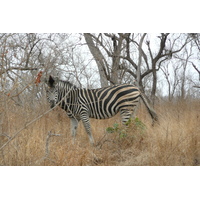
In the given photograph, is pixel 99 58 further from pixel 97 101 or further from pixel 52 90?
pixel 52 90

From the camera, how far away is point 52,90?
460 centimetres

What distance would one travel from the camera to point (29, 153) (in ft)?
11.3

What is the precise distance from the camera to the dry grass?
3.43m

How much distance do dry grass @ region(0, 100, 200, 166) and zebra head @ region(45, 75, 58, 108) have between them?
1.80 feet

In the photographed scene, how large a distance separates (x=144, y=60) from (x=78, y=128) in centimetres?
278

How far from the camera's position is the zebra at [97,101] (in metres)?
4.77

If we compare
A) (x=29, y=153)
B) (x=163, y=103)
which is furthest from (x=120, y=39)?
(x=29, y=153)

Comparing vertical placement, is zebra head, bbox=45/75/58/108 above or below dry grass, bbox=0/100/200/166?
above

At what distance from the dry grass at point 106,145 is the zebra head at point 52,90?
1.80 feet

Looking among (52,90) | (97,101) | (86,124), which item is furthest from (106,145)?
(52,90)

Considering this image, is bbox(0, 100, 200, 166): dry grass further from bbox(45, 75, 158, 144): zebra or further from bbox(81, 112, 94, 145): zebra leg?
bbox(45, 75, 158, 144): zebra

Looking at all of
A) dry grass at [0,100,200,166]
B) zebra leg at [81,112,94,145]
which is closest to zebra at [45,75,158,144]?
zebra leg at [81,112,94,145]

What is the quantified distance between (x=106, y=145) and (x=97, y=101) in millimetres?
1019

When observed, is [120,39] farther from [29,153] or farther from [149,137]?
[29,153]
